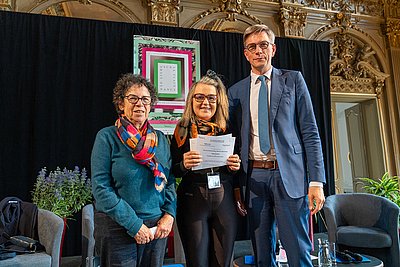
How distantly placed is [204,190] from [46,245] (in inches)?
72.3

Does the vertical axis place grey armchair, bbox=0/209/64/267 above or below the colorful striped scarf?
below

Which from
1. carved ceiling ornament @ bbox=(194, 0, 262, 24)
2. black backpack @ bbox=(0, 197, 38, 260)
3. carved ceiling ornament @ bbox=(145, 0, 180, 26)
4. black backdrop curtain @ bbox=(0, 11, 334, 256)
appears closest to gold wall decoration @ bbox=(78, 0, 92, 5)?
black backdrop curtain @ bbox=(0, 11, 334, 256)

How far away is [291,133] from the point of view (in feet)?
5.48

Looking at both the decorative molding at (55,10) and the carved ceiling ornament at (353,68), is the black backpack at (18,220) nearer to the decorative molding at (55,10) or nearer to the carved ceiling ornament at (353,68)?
the decorative molding at (55,10)

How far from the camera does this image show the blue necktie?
5.46 feet

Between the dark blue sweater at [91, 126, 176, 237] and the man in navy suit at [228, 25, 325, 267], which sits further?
the man in navy suit at [228, 25, 325, 267]

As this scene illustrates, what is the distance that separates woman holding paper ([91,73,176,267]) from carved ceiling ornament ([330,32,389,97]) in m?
4.69

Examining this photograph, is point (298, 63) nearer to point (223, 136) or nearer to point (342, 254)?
point (342, 254)

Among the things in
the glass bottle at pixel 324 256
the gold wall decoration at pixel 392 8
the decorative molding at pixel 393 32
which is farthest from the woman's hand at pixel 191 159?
the gold wall decoration at pixel 392 8

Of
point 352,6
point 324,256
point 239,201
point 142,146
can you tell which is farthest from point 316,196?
point 352,6

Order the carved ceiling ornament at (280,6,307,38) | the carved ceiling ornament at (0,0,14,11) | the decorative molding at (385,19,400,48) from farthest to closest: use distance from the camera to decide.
A: the decorative molding at (385,19,400,48), the carved ceiling ornament at (280,6,307,38), the carved ceiling ornament at (0,0,14,11)

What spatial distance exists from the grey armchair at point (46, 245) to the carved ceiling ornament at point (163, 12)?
9.56ft

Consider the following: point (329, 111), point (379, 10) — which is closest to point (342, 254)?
point (329, 111)

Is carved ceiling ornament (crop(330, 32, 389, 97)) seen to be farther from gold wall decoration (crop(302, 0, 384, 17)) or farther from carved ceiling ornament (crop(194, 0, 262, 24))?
carved ceiling ornament (crop(194, 0, 262, 24))
